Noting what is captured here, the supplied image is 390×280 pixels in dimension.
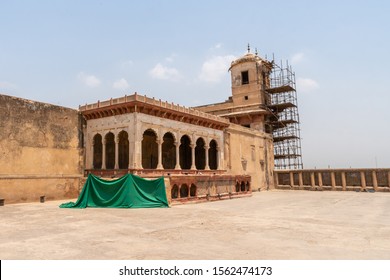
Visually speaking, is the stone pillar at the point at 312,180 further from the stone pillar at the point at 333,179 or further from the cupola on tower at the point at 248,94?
the cupola on tower at the point at 248,94

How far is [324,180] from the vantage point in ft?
105

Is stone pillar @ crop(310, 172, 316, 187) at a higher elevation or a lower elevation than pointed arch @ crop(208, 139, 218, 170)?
lower

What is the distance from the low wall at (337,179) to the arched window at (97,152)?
21.3m

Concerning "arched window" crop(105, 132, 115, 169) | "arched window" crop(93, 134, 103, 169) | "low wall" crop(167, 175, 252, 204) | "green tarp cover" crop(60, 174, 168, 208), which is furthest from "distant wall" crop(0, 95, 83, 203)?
"low wall" crop(167, 175, 252, 204)

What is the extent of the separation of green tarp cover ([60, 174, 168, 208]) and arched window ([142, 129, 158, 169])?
361 inches

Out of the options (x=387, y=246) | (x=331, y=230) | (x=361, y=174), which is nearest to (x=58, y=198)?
(x=331, y=230)

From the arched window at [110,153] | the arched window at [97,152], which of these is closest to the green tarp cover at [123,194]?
the arched window at [97,152]

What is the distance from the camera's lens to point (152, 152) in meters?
25.9

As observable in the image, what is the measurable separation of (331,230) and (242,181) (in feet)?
50.8

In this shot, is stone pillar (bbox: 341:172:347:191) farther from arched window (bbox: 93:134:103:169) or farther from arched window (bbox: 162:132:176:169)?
arched window (bbox: 93:134:103:169)

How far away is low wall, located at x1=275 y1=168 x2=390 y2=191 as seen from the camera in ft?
96.2

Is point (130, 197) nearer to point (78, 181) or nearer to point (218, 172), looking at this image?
point (78, 181)

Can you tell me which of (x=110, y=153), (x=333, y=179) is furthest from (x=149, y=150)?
(x=333, y=179)

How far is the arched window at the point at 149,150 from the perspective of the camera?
2500 cm
